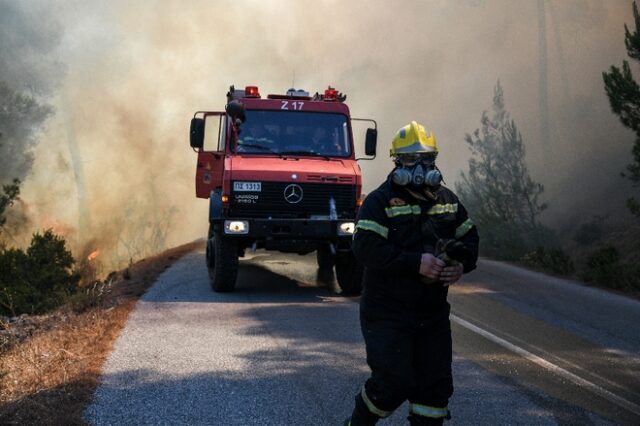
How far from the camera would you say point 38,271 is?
19.7 meters

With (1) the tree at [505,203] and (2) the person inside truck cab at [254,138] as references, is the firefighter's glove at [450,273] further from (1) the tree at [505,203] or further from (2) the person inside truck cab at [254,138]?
(1) the tree at [505,203]

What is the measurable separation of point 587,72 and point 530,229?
16020mm

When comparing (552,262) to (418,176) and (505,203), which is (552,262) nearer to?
(505,203)

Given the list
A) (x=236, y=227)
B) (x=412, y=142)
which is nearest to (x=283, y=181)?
(x=236, y=227)

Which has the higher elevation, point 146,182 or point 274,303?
point 146,182

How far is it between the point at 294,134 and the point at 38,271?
37.0 ft

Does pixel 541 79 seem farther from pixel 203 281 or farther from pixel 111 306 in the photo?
pixel 111 306

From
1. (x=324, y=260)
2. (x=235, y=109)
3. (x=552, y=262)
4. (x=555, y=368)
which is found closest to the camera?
(x=555, y=368)

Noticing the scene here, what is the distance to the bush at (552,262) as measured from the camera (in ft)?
48.6

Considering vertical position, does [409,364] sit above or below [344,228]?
below

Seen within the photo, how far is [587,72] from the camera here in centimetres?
3509

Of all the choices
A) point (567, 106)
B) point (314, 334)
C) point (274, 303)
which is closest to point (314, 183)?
point (274, 303)

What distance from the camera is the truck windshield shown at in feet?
35.1

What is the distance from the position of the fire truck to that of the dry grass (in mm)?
1584
